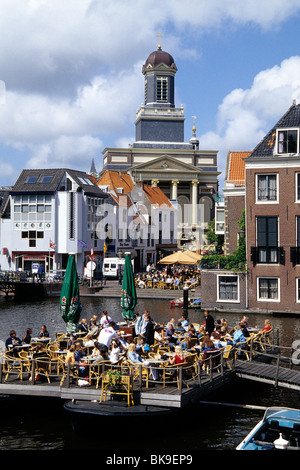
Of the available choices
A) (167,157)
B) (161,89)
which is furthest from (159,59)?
(167,157)

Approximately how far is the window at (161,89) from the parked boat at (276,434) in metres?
111

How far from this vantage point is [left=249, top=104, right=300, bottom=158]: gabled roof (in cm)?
3847

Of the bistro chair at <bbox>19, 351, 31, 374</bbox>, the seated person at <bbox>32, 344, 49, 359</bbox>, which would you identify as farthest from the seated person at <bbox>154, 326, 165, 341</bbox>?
the bistro chair at <bbox>19, 351, 31, 374</bbox>

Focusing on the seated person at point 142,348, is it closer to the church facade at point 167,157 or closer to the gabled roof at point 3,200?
the gabled roof at point 3,200

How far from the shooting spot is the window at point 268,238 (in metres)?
38.6

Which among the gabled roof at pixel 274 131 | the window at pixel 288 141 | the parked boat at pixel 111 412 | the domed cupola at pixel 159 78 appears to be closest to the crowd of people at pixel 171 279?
the gabled roof at pixel 274 131

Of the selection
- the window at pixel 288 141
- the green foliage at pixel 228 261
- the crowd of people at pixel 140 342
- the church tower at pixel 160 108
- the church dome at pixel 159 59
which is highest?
the church dome at pixel 159 59

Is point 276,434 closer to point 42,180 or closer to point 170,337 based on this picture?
point 170,337

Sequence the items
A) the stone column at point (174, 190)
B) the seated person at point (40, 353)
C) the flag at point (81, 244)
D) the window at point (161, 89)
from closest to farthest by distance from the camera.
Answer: the seated person at point (40, 353) → the flag at point (81, 244) → the stone column at point (174, 190) → the window at point (161, 89)

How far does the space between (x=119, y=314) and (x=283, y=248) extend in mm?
11430

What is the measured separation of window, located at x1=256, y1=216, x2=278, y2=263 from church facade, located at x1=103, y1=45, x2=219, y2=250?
71.8 m

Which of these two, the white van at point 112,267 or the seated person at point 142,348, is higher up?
the white van at point 112,267

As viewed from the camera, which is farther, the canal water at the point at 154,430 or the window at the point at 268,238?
the window at the point at 268,238
